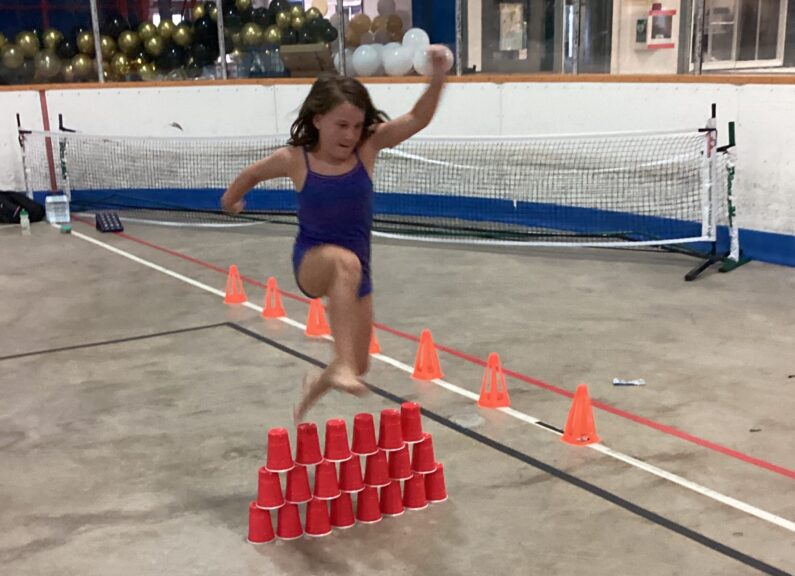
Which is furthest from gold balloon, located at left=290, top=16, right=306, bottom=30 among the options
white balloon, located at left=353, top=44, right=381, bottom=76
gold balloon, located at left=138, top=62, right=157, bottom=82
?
gold balloon, located at left=138, top=62, right=157, bottom=82

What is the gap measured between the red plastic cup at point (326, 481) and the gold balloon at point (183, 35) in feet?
37.2

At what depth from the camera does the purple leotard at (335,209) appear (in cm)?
407

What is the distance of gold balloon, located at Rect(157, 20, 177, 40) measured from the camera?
1424 centimetres

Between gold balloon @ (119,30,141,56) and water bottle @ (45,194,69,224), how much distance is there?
3.01 metres

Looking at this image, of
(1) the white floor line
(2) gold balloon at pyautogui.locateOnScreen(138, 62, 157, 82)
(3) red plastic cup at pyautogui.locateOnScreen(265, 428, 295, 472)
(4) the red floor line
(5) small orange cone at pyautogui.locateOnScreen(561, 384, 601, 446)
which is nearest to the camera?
(3) red plastic cup at pyautogui.locateOnScreen(265, 428, 295, 472)

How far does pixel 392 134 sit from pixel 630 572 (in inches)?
85.2

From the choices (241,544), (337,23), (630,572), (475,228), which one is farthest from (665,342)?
(337,23)

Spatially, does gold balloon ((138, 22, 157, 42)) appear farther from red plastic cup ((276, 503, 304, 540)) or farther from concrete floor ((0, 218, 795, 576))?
red plastic cup ((276, 503, 304, 540))

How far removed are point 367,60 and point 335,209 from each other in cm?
910

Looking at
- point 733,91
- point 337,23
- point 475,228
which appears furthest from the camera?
point 337,23

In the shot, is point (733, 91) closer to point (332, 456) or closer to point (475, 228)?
point (475, 228)

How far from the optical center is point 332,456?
4.02 meters

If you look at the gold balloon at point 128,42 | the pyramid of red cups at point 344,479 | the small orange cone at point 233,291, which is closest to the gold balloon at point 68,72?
the gold balloon at point 128,42

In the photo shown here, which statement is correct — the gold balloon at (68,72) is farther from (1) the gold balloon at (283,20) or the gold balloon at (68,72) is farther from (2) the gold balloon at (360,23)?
(2) the gold balloon at (360,23)
